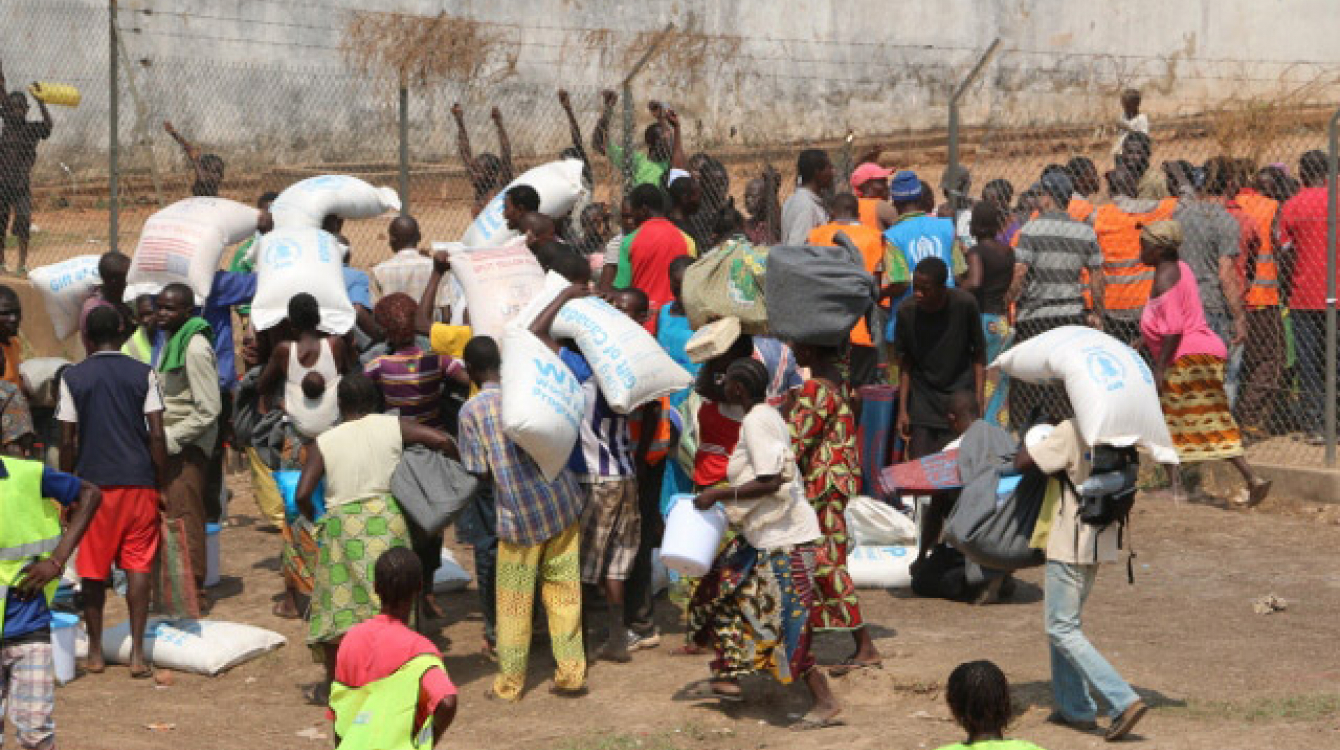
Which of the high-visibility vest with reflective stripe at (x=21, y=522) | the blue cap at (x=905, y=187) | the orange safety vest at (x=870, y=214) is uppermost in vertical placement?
the blue cap at (x=905, y=187)

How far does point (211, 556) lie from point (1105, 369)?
17.1 ft

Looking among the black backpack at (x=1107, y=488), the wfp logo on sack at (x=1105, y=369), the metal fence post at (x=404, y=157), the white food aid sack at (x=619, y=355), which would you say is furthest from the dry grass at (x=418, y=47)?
the black backpack at (x=1107, y=488)

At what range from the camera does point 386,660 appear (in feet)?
17.8

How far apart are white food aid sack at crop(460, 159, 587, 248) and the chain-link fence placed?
142 cm

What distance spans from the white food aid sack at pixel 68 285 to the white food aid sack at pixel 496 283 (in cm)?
231

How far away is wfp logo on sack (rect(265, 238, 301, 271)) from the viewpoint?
977 centimetres

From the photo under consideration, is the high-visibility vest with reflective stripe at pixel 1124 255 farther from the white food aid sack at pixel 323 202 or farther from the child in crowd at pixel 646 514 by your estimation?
the white food aid sack at pixel 323 202

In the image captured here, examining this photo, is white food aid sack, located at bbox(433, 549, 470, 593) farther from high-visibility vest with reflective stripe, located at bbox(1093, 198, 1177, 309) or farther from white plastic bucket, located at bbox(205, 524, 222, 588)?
high-visibility vest with reflective stripe, located at bbox(1093, 198, 1177, 309)

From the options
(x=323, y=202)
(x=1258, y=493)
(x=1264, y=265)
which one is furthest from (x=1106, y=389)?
(x=1264, y=265)

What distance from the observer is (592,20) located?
→ 21.8m

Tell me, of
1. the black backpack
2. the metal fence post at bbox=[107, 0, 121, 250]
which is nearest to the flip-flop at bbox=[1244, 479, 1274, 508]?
the black backpack

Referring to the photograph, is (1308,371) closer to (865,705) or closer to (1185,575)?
(1185,575)

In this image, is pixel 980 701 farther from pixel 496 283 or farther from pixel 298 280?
pixel 298 280

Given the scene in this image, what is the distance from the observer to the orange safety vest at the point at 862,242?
35.6ft
